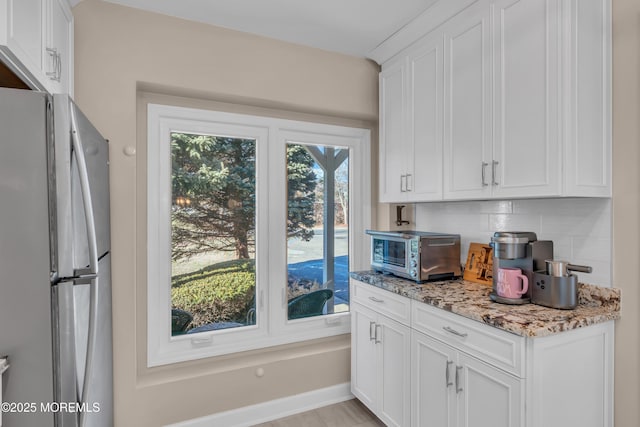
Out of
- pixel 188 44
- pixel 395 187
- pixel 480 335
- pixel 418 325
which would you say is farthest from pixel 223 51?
pixel 480 335

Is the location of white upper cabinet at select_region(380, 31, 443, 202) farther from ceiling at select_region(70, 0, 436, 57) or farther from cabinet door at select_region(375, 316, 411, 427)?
cabinet door at select_region(375, 316, 411, 427)

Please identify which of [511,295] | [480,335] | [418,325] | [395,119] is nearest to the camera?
[480,335]

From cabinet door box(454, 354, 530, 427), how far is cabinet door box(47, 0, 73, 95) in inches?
91.1

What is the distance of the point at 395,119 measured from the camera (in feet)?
8.17

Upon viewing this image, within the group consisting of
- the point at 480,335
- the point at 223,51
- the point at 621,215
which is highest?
the point at 223,51

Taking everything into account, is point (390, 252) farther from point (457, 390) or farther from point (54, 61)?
point (54, 61)

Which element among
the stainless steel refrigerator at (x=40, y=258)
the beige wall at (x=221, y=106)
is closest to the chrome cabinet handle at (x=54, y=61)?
the beige wall at (x=221, y=106)

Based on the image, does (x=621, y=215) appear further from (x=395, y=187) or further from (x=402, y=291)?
(x=395, y=187)

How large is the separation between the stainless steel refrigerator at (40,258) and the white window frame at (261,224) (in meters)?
1.14

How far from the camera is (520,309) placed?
1.56 metres

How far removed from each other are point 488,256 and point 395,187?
777 mm

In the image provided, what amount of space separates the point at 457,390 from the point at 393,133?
1692 millimetres

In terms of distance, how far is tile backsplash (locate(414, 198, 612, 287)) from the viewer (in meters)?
1.62

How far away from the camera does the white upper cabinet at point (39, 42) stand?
1115mm
